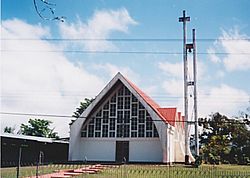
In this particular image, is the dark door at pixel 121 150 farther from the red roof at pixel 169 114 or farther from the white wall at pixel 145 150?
the red roof at pixel 169 114

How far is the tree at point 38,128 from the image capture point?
4469 centimetres

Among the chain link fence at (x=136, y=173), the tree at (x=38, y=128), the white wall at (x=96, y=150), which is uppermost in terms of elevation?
the tree at (x=38, y=128)

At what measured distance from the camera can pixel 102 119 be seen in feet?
94.3

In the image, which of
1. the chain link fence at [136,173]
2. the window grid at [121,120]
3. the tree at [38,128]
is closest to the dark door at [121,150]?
the window grid at [121,120]

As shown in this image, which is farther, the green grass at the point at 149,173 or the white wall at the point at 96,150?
the white wall at the point at 96,150

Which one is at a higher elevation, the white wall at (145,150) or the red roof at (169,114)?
the red roof at (169,114)

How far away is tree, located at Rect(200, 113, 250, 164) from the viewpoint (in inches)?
1206

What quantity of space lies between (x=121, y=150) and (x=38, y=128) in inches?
784

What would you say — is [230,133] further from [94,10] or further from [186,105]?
[94,10]

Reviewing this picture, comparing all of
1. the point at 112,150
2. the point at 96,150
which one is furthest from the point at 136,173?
the point at 96,150

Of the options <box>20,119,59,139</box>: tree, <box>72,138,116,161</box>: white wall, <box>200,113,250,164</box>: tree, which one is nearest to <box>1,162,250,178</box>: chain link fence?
<box>72,138,116,161</box>: white wall

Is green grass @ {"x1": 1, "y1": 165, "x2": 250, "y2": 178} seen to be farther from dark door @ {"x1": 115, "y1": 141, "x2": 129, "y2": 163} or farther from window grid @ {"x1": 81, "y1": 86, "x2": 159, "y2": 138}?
dark door @ {"x1": 115, "y1": 141, "x2": 129, "y2": 163}

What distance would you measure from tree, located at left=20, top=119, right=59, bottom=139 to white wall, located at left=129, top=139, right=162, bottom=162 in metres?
19.4

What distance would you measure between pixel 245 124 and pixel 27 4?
3267 centimetres
